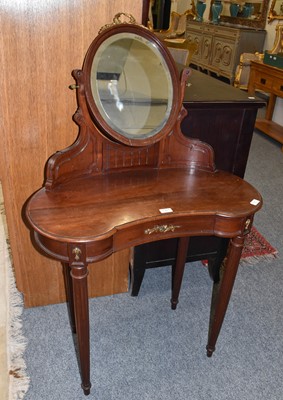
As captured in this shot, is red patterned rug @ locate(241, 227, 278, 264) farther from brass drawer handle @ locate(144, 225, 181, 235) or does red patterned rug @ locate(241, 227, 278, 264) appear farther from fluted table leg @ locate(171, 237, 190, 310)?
brass drawer handle @ locate(144, 225, 181, 235)

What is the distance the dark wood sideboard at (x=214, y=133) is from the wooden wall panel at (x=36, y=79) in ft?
1.70

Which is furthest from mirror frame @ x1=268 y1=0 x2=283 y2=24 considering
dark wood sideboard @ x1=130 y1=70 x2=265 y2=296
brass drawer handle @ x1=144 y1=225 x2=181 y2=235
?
brass drawer handle @ x1=144 y1=225 x2=181 y2=235

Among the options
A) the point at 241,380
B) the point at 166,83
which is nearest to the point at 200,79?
the point at 166,83

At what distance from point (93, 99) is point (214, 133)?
718 millimetres

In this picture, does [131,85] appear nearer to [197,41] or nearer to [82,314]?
[82,314]

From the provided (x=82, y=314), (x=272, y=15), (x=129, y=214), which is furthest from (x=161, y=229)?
(x=272, y=15)

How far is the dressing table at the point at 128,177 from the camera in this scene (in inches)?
47.6

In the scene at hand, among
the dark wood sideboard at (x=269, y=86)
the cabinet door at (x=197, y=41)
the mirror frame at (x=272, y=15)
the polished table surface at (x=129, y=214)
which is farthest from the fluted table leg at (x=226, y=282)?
the cabinet door at (x=197, y=41)

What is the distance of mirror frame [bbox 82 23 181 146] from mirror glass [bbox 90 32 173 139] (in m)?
0.01

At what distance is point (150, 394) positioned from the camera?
154 cm

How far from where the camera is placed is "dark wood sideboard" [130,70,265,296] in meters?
1.78

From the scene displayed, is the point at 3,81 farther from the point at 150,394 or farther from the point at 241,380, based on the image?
the point at 241,380

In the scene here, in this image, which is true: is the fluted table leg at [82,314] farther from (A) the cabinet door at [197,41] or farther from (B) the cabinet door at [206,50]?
(A) the cabinet door at [197,41]

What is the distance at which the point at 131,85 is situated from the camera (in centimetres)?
141
